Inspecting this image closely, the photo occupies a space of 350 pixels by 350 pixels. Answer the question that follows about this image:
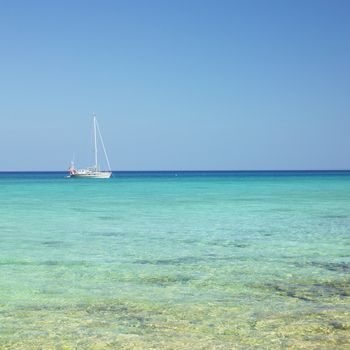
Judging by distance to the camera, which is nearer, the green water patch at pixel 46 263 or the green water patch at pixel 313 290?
the green water patch at pixel 313 290

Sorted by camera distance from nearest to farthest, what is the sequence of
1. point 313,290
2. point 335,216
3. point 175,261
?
point 313,290, point 175,261, point 335,216

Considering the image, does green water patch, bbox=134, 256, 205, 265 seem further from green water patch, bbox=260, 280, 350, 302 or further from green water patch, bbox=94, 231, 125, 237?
green water patch, bbox=94, 231, 125, 237

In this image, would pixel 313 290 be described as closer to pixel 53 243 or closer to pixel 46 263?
pixel 46 263

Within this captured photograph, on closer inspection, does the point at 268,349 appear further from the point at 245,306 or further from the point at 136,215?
the point at 136,215

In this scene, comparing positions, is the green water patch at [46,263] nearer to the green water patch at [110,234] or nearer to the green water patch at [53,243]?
the green water patch at [53,243]

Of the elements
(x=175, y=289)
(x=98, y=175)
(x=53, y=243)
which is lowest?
(x=53, y=243)

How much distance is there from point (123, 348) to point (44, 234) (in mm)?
11190

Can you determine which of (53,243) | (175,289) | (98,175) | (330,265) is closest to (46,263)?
(53,243)

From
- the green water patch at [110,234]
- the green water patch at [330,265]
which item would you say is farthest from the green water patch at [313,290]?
the green water patch at [110,234]

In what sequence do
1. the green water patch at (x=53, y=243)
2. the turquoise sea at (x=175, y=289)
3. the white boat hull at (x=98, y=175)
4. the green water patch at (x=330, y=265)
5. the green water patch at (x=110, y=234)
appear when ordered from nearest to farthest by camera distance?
1. the turquoise sea at (x=175, y=289)
2. the green water patch at (x=330, y=265)
3. the green water patch at (x=53, y=243)
4. the green water patch at (x=110, y=234)
5. the white boat hull at (x=98, y=175)

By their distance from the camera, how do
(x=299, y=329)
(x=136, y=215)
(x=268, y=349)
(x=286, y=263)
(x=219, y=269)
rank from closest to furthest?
(x=268, y=349) < (x=299, y=329) < (x=219, y=269) < (x=286, y=263) < (x=136, y=215)

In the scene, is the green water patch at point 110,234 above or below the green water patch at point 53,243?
above

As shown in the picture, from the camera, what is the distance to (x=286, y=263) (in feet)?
35.6

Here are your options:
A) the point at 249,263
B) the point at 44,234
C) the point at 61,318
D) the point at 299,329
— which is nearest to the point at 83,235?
the point at 44,234
